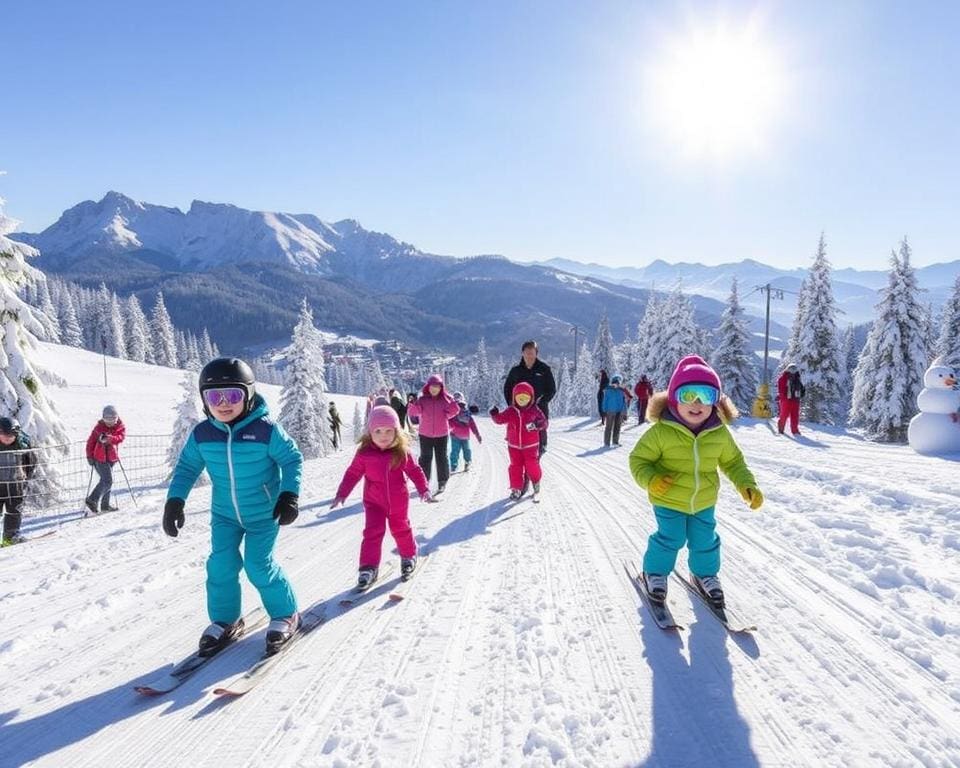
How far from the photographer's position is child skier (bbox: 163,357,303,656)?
11.9 feet

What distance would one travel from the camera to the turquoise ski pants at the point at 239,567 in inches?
147

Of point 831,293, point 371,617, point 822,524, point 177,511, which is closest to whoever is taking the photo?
point 177,511

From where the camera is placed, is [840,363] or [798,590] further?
[840,363]

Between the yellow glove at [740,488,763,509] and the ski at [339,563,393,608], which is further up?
the yellow glove at [740,488,763,509]

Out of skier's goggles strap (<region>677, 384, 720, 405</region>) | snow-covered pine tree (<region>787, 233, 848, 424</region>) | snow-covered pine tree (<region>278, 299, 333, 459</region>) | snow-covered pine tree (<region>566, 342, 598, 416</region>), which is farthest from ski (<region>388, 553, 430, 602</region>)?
snow-covered pine tree (<region>566, 342, 598, 416</region>)

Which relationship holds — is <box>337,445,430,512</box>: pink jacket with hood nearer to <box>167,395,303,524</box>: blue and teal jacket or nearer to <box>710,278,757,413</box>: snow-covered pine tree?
<box>167,395,303,524</box>: blue and teal jacket

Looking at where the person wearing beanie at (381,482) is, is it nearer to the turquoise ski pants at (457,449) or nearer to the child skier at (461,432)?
the child skier at (461,432)

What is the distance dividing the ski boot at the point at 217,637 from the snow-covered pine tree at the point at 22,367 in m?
13.1

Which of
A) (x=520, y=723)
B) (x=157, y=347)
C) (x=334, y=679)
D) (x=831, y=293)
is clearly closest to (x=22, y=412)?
(x=334, y=679)

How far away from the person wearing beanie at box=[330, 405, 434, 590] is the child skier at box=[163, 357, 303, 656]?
1.13 metres

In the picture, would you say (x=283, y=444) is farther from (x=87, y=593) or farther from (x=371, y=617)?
(x=87, y=593)

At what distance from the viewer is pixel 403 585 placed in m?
4.86

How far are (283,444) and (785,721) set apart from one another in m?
3.50

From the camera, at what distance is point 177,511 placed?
3682mm
